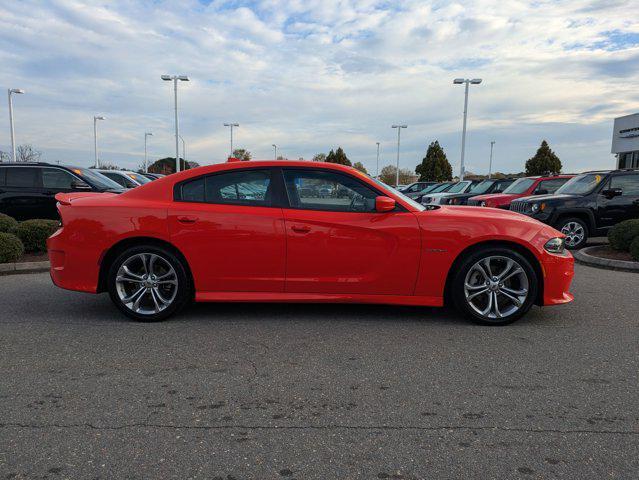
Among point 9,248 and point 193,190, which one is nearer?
point 193,190

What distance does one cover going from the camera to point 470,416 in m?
2.84

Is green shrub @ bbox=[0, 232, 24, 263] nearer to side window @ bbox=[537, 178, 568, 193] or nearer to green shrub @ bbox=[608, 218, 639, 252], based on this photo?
green shrub @ bbox=[608, 218, 639, 252]

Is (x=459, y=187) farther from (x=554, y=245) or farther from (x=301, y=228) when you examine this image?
(x=301, y=228)

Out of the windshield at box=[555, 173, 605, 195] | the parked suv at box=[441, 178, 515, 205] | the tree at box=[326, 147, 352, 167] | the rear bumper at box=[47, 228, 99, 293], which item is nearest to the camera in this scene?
the rear bumper at box=[47, 228, 99, 293]

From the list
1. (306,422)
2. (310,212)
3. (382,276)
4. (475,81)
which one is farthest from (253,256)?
(475,81)

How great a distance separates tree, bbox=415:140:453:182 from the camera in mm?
54000

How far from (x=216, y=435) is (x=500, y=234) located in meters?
3.12

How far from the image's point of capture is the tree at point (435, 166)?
54000mm

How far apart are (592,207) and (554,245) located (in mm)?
6363

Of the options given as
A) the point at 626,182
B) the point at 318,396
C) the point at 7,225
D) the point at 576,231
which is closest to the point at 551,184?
the point at 626,182

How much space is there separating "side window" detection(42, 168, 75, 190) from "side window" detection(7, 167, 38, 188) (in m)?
0.18

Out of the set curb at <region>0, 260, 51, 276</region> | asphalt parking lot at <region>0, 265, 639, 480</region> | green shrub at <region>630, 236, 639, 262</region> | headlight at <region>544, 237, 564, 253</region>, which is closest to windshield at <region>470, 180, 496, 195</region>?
green shrub at <region>630, 236, 639, 262</region>

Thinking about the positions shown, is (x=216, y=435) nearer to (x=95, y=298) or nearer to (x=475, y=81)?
(x=95, y=298)

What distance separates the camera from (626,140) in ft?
135
